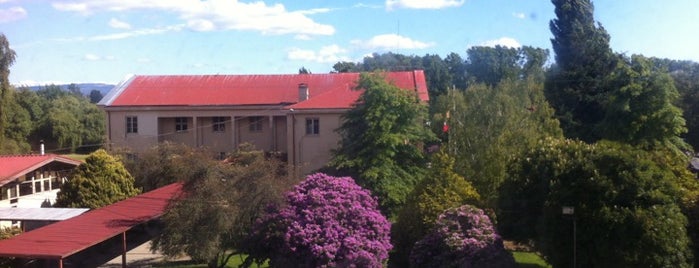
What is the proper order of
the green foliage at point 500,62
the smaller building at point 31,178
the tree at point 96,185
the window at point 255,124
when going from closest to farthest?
the tree at point 96,185, the smaller building at point 31,178, the window at point 255,124, the green foliage at point 500,62

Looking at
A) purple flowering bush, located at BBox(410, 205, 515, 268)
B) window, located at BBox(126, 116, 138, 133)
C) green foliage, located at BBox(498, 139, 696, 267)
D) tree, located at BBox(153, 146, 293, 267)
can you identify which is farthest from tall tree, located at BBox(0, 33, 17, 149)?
green foliage, located at BBox(498, 139, 696, 267)

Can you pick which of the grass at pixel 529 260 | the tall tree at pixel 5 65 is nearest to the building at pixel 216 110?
the tall tree at pixel 5 65

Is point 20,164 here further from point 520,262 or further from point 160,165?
point 520,262

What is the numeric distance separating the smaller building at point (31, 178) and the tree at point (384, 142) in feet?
33.4

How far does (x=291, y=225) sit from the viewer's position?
15.7 metres

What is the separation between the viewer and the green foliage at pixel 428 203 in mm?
17266

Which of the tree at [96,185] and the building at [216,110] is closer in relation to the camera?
the tree at [96,185]

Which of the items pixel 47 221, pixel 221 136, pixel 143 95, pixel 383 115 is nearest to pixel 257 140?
pixel 221 136

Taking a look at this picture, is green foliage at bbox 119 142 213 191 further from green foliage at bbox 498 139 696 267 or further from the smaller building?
green foliage at bbox 498 139 696 267

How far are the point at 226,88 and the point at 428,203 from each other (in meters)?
21.9

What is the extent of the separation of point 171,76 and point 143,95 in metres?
2.50

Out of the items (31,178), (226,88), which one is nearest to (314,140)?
(226,88)

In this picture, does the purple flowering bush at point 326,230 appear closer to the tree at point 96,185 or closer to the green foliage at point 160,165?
the green foliage at point 160,165

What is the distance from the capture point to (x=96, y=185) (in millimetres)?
23484
